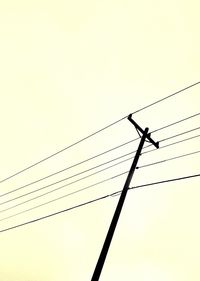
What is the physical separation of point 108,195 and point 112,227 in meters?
2.11

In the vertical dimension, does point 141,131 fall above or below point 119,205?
above

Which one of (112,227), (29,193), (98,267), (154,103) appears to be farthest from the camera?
(29,193)

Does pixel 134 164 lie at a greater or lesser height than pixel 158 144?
lesser

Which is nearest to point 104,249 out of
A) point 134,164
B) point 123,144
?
point 134,164

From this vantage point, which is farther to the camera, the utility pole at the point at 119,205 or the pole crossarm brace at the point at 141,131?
the pole crossarm brace at the point at 141,131

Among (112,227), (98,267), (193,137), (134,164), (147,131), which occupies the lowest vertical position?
(98,267)

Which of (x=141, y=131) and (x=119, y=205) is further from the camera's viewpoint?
(x=141, y=131)

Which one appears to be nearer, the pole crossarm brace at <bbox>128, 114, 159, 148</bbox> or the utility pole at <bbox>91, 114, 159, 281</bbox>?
the utility pole at <bbox>91, 114, 159, 281</bbox>

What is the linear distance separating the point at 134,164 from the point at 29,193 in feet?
27.1

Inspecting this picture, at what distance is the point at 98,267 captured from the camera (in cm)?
1102

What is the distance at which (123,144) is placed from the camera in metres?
15.1

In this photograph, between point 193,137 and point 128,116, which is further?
point 128,116

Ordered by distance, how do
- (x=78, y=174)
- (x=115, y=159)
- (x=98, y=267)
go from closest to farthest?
1. (x=98, y=267)
2. (x=115, y=159)
3. (x=78, y=174)

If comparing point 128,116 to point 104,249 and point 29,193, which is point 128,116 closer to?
point 104,249
